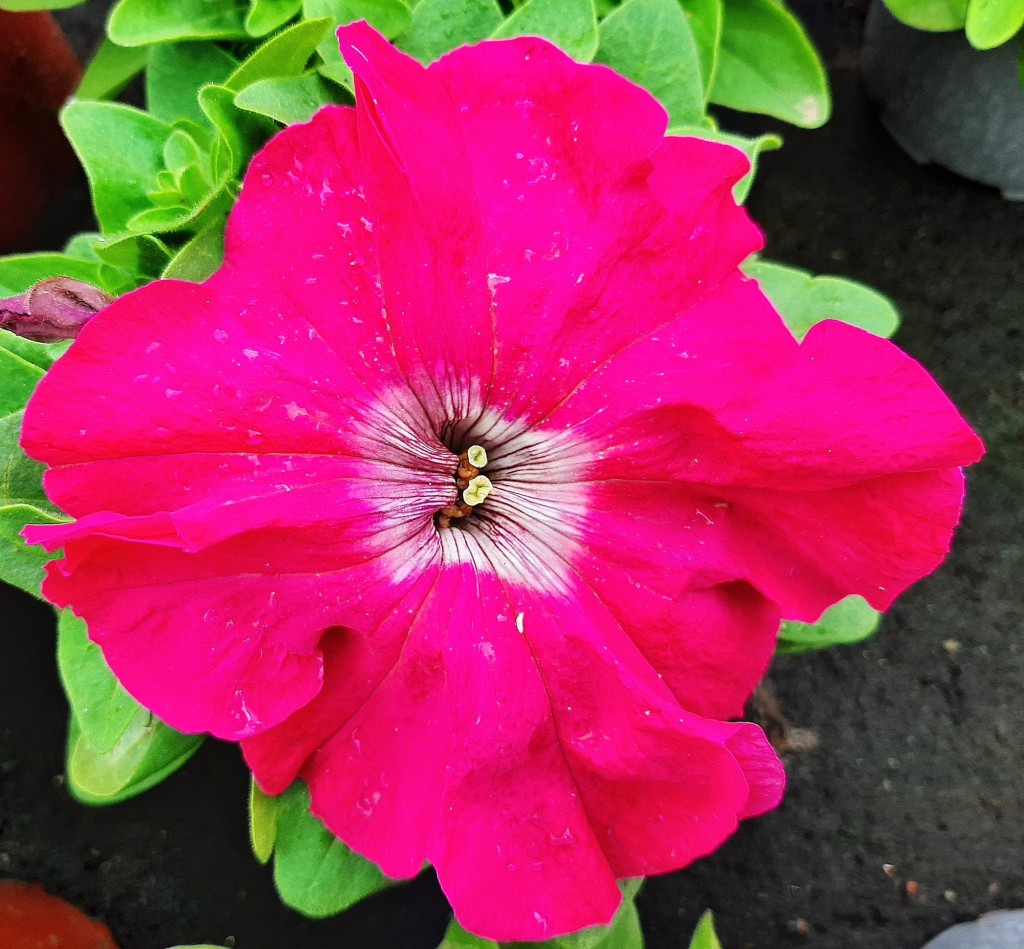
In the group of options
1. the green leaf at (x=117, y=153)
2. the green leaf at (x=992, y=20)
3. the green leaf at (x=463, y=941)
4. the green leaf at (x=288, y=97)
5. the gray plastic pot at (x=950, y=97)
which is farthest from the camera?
the gray plastic pot at (x=950, y=97)

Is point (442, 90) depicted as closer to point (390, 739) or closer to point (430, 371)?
point (430, 371)

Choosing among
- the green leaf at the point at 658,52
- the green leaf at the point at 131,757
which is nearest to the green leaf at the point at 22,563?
the green leaf at the point at 131,757

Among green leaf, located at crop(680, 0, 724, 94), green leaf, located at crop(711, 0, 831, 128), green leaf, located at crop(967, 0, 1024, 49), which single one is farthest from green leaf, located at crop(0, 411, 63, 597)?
green leaf, located at crop(967, 0, 1024, 49)

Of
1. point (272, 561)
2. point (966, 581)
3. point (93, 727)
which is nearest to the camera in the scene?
point (272, 561)

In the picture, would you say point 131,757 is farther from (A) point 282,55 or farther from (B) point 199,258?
(A) point 282,55

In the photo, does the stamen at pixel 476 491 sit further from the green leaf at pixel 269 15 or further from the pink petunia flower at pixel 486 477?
the green leaf at pixel 269 15

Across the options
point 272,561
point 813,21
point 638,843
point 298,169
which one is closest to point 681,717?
point 638,843

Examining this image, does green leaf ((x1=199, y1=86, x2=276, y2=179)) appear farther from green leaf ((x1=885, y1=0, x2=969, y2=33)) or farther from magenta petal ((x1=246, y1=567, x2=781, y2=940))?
green leaf ((x1=885, y1=0, x2=969, y2=33))

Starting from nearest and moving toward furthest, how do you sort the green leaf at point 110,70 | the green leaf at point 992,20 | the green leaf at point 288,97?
the green leaf at point 288,97 → the green leaf at point 992,20 → the green leaf at point 110,70
